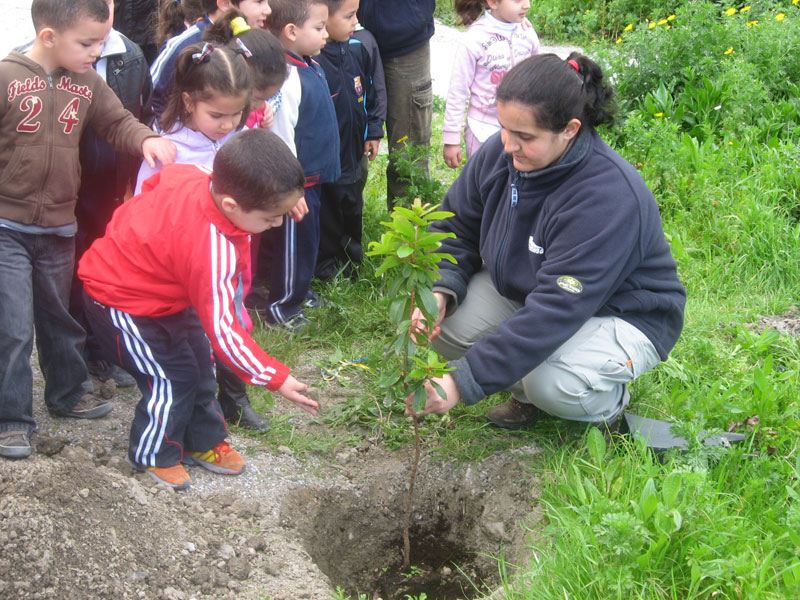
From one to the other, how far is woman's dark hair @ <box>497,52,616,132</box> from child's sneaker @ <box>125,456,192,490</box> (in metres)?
1.83

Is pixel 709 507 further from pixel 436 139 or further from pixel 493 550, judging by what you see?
pixel 436 139

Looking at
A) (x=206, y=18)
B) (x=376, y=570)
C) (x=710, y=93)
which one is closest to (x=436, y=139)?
(x=710, y=93)

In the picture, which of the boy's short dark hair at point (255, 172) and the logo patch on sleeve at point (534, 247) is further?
the logo patch on sleeve at point (534, 247)

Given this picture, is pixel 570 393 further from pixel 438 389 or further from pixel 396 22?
pixel 396 22

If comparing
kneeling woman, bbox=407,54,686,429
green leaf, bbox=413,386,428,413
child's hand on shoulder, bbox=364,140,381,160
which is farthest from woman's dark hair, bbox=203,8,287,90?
green leaf, bbox=413,386,428,413

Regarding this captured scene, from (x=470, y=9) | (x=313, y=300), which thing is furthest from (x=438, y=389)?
(x=470, y=9)

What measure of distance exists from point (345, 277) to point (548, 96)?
2054 millimetres

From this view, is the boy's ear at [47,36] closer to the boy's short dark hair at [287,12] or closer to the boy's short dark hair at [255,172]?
the boy's short dark hair at [255,172]

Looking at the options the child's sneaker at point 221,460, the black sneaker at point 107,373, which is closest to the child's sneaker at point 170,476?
the child's sneaker at point 221,460

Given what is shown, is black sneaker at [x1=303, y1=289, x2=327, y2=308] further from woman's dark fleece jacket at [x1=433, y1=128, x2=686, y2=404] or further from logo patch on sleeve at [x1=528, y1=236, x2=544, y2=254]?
logo patch on sleeve at [x1=528, y1=236, x2=544, y2=254]

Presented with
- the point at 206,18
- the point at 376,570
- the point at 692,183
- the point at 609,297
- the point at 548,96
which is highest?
the point at 548,96

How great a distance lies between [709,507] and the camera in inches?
105

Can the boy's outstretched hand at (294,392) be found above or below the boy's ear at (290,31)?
below

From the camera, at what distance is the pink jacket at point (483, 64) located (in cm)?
462
